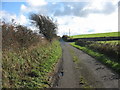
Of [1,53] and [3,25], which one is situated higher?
[3,25]

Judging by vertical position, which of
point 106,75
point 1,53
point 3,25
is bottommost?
point 106,75

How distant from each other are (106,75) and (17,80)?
4.97m

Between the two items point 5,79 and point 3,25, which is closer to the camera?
point 5,79

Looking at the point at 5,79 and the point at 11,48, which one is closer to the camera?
the point at 5,79

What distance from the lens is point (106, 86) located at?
7.64 m

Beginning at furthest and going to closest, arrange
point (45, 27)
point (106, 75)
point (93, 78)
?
point (45, 27) < point (106, 75) < point (93, 78)

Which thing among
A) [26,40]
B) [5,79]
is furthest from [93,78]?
[26,40]

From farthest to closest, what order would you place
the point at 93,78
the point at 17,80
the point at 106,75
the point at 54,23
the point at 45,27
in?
the point at 54,23
the point at 45,27
the point at 106,75
the point at 93,78
the point at 17,80

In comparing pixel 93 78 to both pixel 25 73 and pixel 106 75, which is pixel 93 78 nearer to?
pixel 106 75

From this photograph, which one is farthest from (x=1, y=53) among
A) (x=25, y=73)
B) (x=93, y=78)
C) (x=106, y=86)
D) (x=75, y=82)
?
(x=106, y=86)

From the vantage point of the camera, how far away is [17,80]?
7852mm

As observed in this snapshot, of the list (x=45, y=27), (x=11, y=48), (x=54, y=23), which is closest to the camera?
(x=11, y=48)

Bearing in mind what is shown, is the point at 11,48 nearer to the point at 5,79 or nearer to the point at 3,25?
the point at 3,25

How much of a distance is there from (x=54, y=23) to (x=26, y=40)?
25515 mm
